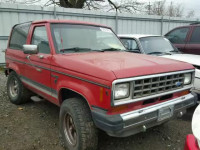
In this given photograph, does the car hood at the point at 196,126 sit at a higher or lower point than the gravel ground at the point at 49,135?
higher

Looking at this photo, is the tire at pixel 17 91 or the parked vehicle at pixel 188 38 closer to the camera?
the tire at pixel 17 91

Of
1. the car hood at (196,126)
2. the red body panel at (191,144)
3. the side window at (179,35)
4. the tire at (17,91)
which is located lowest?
the tire at (17,91)

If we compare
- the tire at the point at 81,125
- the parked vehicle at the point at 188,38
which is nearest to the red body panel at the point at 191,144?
the tire at the point at 81,125

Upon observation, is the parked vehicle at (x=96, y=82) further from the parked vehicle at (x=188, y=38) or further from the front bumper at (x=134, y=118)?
the parked vehicle at (x=188, y=38)

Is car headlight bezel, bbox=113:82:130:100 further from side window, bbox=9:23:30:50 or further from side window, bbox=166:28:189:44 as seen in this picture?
side window, bbox=166:28:189:44

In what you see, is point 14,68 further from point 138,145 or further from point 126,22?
point 126,22

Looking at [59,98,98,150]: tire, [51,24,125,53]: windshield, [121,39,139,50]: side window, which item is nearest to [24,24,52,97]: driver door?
[51,24,125,53]: windshield

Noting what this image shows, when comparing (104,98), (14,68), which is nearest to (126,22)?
(14,68)

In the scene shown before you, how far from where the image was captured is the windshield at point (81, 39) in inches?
125

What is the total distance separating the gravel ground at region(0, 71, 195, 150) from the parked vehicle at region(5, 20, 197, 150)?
532mm

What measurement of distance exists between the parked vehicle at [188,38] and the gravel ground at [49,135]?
2468 millimetres

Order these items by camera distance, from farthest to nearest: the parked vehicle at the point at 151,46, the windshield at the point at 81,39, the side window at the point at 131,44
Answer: the side window at the point at 131,44, the parked vehicle at the point at 151,46, the windshield at the point at 81,39

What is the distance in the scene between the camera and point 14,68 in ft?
14.7

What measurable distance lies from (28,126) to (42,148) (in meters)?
0.83
